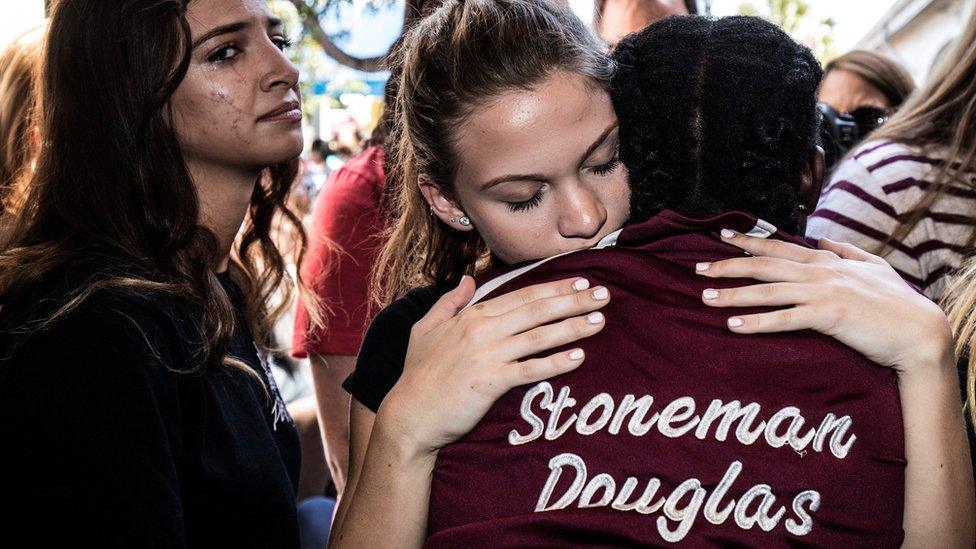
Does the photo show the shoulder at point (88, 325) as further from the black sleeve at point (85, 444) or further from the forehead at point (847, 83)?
the forehead at point (847, 83)

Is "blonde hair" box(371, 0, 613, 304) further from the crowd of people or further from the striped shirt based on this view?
the striped shirt

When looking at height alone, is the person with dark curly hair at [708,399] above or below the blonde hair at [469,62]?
below

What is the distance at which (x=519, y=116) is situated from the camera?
5.35 ft

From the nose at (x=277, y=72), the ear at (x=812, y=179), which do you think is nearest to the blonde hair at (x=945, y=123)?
the ear at (x=812, y=179)

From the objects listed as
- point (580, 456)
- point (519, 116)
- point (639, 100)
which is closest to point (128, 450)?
point (580, 456)

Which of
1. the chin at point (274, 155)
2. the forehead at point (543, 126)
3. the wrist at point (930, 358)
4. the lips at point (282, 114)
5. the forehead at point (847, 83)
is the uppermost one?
the forehead at point (543, 126)

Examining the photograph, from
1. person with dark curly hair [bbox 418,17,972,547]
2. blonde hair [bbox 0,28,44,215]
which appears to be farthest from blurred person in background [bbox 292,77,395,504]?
person with dark curly hair [bbox 418,17,972,547]

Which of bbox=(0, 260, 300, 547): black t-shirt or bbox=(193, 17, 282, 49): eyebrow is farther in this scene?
bbox=(193, 17, 282, 49): eyebrow

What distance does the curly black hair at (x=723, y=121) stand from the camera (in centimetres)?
139

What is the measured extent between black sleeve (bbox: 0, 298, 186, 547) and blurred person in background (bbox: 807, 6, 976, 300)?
5.99 feet

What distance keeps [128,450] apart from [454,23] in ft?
3.27

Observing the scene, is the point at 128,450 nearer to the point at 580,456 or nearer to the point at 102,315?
the point at 102,315

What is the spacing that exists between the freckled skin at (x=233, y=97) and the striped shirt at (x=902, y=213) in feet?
4.93

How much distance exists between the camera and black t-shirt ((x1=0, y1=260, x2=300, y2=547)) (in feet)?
4.78
